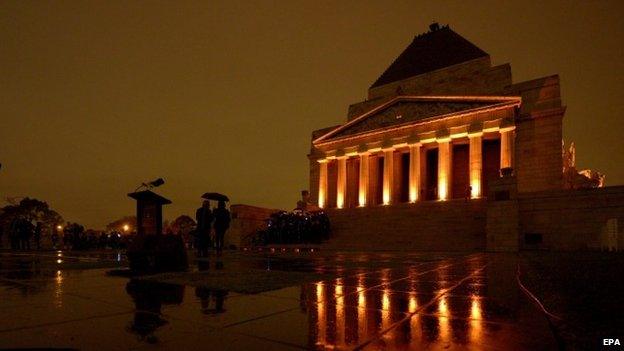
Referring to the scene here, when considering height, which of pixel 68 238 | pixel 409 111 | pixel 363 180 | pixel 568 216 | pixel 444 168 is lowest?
pixel 68 238

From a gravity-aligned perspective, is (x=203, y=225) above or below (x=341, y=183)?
below

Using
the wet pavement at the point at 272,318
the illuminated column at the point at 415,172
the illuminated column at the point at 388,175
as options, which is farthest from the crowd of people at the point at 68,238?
the wet pavement at the point at 272,318

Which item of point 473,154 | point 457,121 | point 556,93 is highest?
point 556,93

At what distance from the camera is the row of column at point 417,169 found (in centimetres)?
2755

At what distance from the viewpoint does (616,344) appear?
202 cm

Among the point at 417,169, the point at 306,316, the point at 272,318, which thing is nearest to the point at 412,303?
the point at 306,316

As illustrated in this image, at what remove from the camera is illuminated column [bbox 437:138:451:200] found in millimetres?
29281

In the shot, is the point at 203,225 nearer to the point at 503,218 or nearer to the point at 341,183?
the point at 503,218

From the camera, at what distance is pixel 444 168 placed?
97.7 feet

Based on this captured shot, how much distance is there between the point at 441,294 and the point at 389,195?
2866cm

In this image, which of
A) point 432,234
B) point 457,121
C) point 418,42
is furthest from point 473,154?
point 418,42

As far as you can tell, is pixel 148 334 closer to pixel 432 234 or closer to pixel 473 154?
pixel 432 234

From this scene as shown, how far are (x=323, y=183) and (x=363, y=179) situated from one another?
4344 millimetres

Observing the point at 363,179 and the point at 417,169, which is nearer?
the point at 417,169
